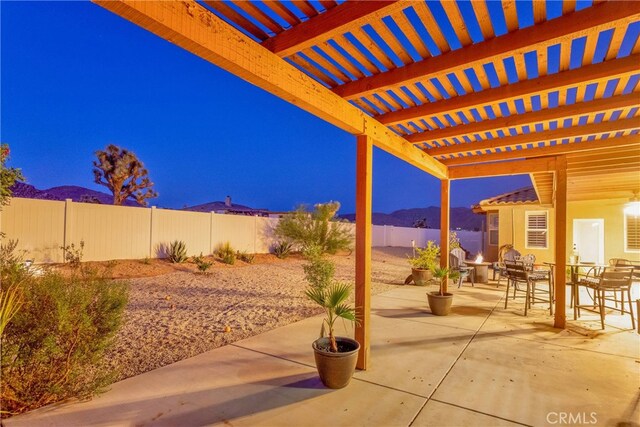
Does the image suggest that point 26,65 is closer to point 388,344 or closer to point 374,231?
point 374,231

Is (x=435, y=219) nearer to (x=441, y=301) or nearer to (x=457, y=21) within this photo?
(x=441, y=301)

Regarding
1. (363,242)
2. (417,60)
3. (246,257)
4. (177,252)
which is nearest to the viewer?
(417,60)

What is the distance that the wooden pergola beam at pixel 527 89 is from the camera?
2.59 metres

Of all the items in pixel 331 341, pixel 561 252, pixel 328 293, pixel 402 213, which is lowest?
pixel 331 341

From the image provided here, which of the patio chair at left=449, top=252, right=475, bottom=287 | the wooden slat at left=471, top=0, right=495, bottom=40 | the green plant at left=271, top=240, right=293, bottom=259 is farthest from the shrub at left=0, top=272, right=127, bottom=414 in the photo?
the green plant at left=271, top=240, right=293, bottom=259

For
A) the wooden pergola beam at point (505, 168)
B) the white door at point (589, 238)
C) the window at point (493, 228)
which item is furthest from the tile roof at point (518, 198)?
the wooden pergola beam at point (505, 168)

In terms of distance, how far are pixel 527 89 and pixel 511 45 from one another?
0.86 meters

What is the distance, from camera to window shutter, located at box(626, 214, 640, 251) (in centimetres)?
988

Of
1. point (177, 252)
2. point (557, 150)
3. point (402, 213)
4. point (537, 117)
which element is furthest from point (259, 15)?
point (402, 213)

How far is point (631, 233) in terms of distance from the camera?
32.7 feet

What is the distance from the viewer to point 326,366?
2.85 m

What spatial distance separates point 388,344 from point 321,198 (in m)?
86.1

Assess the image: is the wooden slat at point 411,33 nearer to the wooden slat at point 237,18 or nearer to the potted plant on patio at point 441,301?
the wooden slat at point 237,18

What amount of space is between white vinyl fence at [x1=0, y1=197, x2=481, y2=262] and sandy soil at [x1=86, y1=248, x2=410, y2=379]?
2.34 ft
